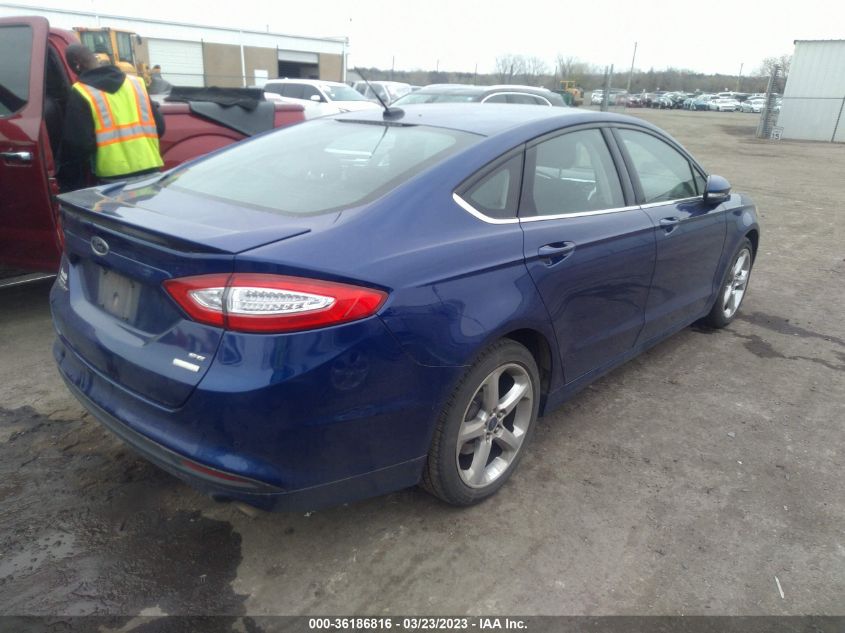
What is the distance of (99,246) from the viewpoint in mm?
2443

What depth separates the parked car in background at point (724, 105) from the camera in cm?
5516

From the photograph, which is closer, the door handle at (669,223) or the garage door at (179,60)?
the door handle at (669,223)

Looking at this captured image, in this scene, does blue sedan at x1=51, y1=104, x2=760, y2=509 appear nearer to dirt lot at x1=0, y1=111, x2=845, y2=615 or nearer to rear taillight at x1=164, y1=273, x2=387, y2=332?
rear taillight at x1=164, y1=273, x2=387, y2=332

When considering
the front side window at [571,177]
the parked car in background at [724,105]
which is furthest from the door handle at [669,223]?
the parked car in background at [724,105]

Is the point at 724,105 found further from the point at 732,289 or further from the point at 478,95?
the point at 732,289

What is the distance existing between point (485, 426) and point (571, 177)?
1316mm

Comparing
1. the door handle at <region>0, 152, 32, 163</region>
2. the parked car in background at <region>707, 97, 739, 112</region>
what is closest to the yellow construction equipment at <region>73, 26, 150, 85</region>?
the door handle at <region>0, 152, 32, 163</region>

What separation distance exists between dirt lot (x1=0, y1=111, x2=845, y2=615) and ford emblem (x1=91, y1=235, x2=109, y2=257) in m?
1.07

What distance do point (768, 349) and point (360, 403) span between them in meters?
3.69

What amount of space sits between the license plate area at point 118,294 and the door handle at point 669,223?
8.85ft

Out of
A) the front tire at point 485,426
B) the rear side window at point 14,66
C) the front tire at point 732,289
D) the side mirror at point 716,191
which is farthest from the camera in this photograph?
the front tire at point 732,289

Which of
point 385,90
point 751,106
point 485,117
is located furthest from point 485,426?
point 751,106

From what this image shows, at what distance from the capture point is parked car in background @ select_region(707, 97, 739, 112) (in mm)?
55156

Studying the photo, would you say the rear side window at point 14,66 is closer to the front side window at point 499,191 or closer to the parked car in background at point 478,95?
the front side window at point 499,191
